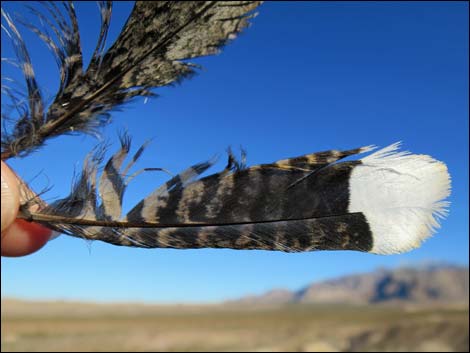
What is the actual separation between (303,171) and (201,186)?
35 cm

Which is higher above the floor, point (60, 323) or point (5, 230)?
point (5, 230)

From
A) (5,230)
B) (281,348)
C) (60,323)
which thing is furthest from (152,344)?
(5,230)

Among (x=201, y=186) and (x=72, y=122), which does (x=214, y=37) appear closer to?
(x=201, y=186)

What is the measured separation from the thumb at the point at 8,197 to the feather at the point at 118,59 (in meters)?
0.19

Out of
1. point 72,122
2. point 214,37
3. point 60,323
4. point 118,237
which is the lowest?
point 60,323

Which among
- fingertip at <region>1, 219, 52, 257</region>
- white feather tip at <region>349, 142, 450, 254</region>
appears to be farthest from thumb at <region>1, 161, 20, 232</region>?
white feather tip at <region>349, 142, 450, 254</region>

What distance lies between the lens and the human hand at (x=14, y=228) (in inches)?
55.6

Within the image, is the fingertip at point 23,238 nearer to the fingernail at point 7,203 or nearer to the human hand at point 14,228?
the human hand at point 14,228

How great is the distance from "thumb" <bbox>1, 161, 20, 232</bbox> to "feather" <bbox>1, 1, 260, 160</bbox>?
0.19 metres

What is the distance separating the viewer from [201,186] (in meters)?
1.54

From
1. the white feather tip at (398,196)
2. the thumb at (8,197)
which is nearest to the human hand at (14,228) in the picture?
the thumb at (8,197)

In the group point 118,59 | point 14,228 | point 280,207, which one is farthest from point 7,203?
point 280,207

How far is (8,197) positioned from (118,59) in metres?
0.57

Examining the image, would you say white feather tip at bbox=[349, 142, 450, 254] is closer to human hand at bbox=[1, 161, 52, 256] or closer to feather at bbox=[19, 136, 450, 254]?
feather at bbox=[19, 136, 450, 254]
